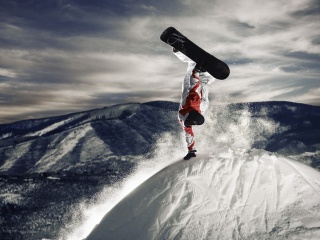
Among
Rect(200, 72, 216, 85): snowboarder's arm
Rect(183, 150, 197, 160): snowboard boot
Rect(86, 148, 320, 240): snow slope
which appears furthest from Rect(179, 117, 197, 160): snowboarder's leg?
Rect(200, 72, 216, 85): snowboarder's arm

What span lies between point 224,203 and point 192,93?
286 centimetres

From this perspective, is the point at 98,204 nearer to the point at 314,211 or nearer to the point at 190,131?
the point at 190,131

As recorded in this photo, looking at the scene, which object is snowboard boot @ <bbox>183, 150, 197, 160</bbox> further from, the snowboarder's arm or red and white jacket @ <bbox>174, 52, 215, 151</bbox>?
the snowboarder's arm

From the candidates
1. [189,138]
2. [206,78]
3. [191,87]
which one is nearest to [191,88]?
[191,87]

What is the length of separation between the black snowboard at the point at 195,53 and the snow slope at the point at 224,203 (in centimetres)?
201

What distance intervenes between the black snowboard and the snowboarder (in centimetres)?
16

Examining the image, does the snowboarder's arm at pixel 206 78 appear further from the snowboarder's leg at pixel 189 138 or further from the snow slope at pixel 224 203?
the snow slope at pixel 224 203

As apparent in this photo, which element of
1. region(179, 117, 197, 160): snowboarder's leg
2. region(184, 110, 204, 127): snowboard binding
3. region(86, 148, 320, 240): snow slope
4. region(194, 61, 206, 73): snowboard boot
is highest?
region(194, 61, 206, 73): snowboard boot

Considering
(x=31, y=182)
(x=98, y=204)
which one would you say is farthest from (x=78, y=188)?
(x=98, y=204)

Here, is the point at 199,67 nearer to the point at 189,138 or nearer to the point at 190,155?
the point at 189,138

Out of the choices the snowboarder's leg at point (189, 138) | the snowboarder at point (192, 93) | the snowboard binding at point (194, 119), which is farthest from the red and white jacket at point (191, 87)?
the snowboarder's leg at point (189, 138)

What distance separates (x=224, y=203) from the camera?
234 inches

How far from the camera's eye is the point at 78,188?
4323 inches

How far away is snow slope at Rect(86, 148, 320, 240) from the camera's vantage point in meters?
5.44
